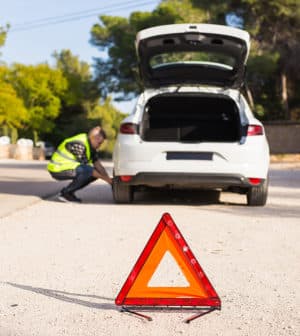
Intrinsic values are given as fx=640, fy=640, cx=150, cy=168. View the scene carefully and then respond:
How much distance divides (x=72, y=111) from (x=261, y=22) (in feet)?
125

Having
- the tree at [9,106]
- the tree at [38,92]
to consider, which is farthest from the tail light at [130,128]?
the tree at [38,92]

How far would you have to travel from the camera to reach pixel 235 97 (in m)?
8.31

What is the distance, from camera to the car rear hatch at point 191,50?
800 centimetres

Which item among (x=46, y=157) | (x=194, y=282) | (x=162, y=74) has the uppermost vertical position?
(x=162, y=74)

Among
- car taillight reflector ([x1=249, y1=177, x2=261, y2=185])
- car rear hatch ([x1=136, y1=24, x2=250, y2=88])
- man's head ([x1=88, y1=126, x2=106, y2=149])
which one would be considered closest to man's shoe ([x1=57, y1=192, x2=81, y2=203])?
man's head ([x1=88, y1=126, x2=106, y2=149])

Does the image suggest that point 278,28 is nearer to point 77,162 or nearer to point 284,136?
point 284,136

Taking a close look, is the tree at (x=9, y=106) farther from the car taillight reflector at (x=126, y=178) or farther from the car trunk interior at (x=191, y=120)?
the car taillight reflector at (x=126, y=178)

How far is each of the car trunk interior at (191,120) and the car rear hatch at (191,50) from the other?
0.58 metres

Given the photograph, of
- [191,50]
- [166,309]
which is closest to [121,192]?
[191,50]

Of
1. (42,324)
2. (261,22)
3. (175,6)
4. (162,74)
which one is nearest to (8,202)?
(162,74)

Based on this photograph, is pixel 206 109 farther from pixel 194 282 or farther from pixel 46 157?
pixel 46 157

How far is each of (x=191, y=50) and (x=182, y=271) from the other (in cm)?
569

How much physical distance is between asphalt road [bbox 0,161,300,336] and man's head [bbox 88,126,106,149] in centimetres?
93

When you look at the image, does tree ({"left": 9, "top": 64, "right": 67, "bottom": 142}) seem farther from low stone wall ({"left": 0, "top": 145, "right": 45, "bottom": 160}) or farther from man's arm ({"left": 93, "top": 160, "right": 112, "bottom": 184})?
man's arm ({"left": 93, "top": 160, "right": 112, "bottom": 184})
